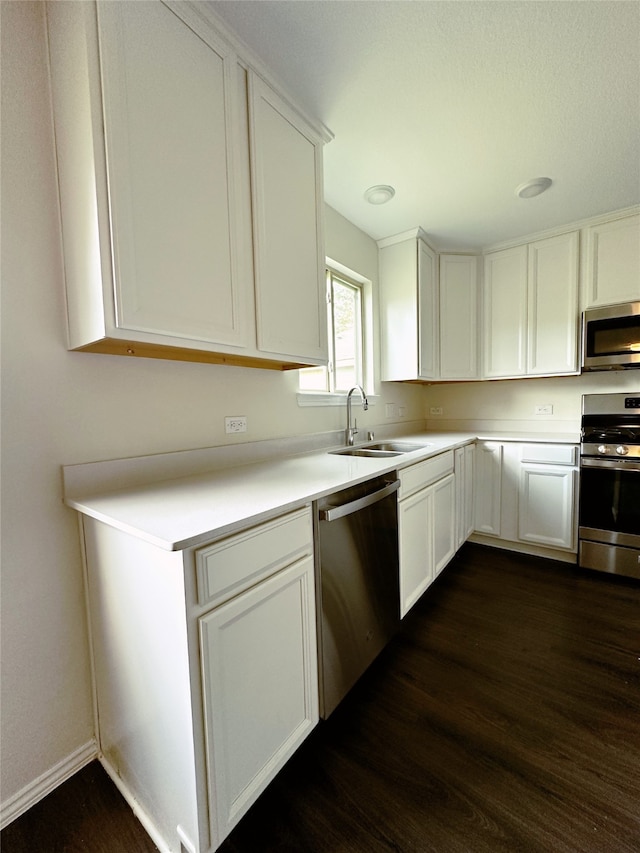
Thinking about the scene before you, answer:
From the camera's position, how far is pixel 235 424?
1.66 m

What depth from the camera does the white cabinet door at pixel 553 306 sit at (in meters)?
2.61

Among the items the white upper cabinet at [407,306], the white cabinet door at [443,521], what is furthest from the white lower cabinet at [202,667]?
the white upper cabinet at [407,306]

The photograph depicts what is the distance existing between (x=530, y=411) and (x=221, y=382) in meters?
2.79

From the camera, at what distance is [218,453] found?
1563 millimetres

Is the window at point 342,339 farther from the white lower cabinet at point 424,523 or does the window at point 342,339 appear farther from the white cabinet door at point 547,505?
the white cabinet door at point 547,505

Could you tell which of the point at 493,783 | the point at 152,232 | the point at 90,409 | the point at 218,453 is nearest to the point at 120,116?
the point at 152,232

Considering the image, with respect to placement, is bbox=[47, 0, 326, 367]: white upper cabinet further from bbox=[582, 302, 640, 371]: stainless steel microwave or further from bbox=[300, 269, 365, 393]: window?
bbox=[582, 302, 640, 371]: stainless steel microwave

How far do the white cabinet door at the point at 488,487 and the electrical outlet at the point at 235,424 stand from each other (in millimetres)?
1994

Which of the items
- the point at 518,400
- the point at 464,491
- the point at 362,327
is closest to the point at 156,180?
the point at 362,327

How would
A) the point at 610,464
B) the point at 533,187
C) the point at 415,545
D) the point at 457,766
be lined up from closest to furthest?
1. the point at 457,766
2. the point at 415,545
3. the point at 533,187
4. the point at 610,464

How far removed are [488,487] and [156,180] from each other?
280cm

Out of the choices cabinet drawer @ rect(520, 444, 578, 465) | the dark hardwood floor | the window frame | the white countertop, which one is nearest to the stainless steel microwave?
cabinet drawer @ rect(520, 444, 578, 465)

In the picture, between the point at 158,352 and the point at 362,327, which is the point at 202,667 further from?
the point at 362,327

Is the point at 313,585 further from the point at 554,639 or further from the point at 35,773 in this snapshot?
the point at 554,639
